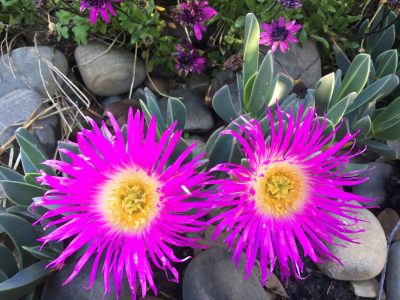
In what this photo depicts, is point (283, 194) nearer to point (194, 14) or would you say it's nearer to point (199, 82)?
point (194, 14)

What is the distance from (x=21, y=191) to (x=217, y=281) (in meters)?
0.52

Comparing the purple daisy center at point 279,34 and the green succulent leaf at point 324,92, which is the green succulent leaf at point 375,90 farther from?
the purple daisy center at point 279,34

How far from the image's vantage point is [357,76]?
4.08 feet

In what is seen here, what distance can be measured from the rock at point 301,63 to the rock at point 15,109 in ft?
2.69

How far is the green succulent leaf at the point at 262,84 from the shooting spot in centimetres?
109

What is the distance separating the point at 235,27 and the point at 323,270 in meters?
0.79

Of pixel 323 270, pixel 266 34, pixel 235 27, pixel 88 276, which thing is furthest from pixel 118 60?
pixel 323 270

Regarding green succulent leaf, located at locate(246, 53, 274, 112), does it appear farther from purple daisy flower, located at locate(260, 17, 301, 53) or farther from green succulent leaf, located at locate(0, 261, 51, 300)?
green succulent leaf, located at locate(0, 261, 51, 300)

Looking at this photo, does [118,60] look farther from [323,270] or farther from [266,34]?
[323,270]

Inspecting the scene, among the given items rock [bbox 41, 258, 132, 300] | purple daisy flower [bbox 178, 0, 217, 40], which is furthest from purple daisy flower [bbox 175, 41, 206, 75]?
rock [bbox 41, 258, 132, 300]

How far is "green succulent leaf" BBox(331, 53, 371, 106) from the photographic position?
1218 mm

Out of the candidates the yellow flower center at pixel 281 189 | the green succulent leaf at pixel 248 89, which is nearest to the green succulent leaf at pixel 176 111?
the green succulent leaf at pixel 248 89

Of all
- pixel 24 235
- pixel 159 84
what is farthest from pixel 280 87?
pixel 24 235

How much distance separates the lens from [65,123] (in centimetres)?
154
